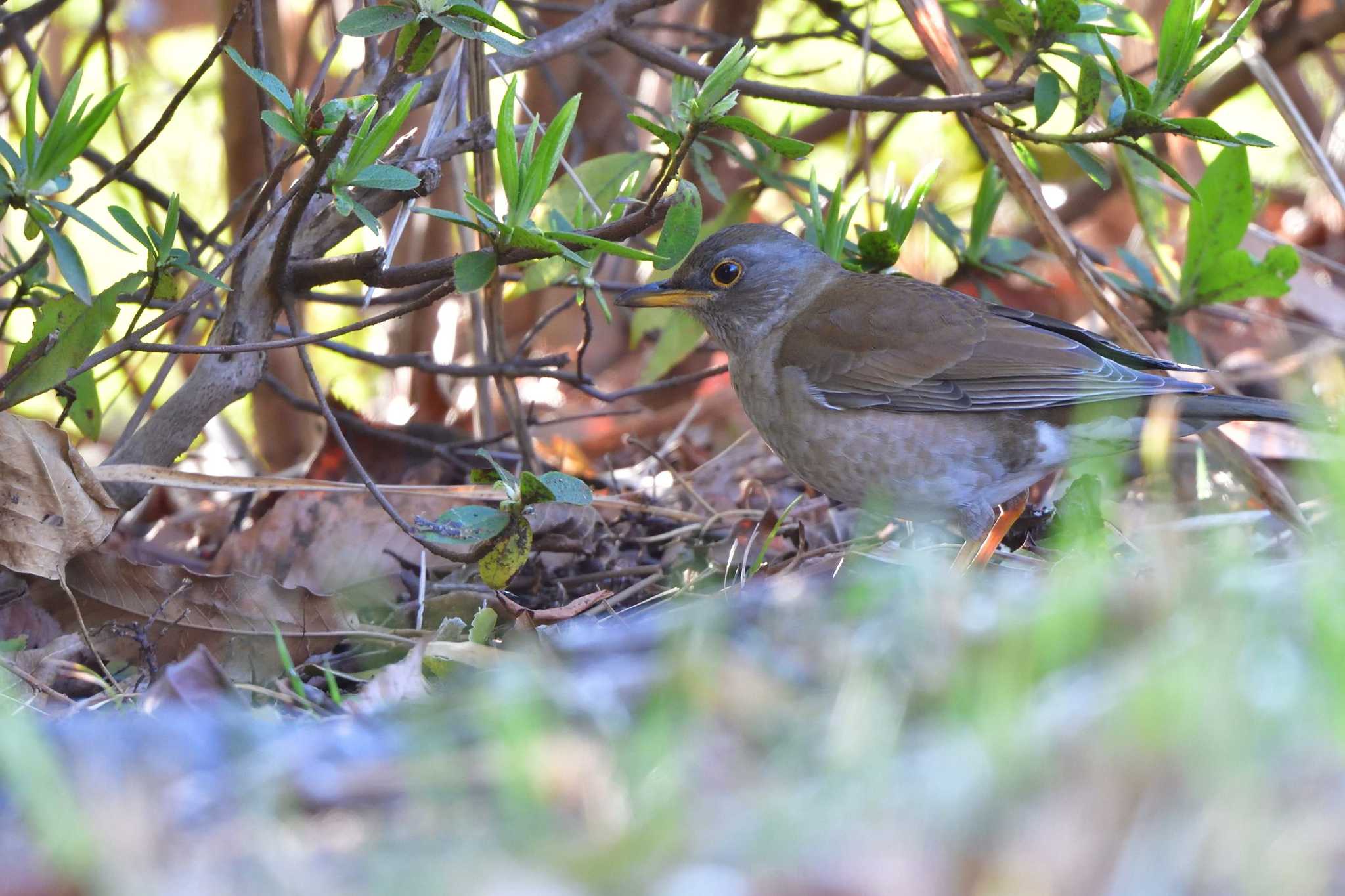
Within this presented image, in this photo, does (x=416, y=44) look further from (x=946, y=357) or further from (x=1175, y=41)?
(x=946, y=357)

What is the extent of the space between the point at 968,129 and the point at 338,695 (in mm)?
2962

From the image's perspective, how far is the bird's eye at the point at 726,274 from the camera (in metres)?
4.80

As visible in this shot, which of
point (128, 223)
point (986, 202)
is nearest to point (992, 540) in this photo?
point (986, 202)

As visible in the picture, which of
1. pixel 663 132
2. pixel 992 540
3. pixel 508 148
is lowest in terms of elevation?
pixel 992 540

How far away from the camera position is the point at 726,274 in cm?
481

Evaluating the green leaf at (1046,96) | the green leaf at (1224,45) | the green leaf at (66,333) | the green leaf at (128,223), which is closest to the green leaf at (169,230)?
the green leaf at (128,223)

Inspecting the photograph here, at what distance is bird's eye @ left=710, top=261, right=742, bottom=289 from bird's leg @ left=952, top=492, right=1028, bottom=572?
1.28 m

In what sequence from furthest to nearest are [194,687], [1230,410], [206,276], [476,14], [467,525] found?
[1230,410] < [467,525] < [206,276] < [476,14] < [194,687]

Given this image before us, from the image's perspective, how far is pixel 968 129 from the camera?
4.48m

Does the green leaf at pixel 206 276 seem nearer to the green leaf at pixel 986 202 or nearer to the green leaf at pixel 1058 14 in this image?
the green leaf at pixel 1058 14

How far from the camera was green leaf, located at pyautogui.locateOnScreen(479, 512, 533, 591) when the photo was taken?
3.32 m

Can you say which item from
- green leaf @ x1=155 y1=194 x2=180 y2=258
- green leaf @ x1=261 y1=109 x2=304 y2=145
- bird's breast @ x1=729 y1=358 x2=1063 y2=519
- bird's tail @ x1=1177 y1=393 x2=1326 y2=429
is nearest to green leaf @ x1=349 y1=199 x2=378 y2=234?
green leaf @ x1=261 y1=109 x2=304 y2=145

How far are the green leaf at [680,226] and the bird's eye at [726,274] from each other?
1.18m

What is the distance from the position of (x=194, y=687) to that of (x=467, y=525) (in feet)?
2.88
